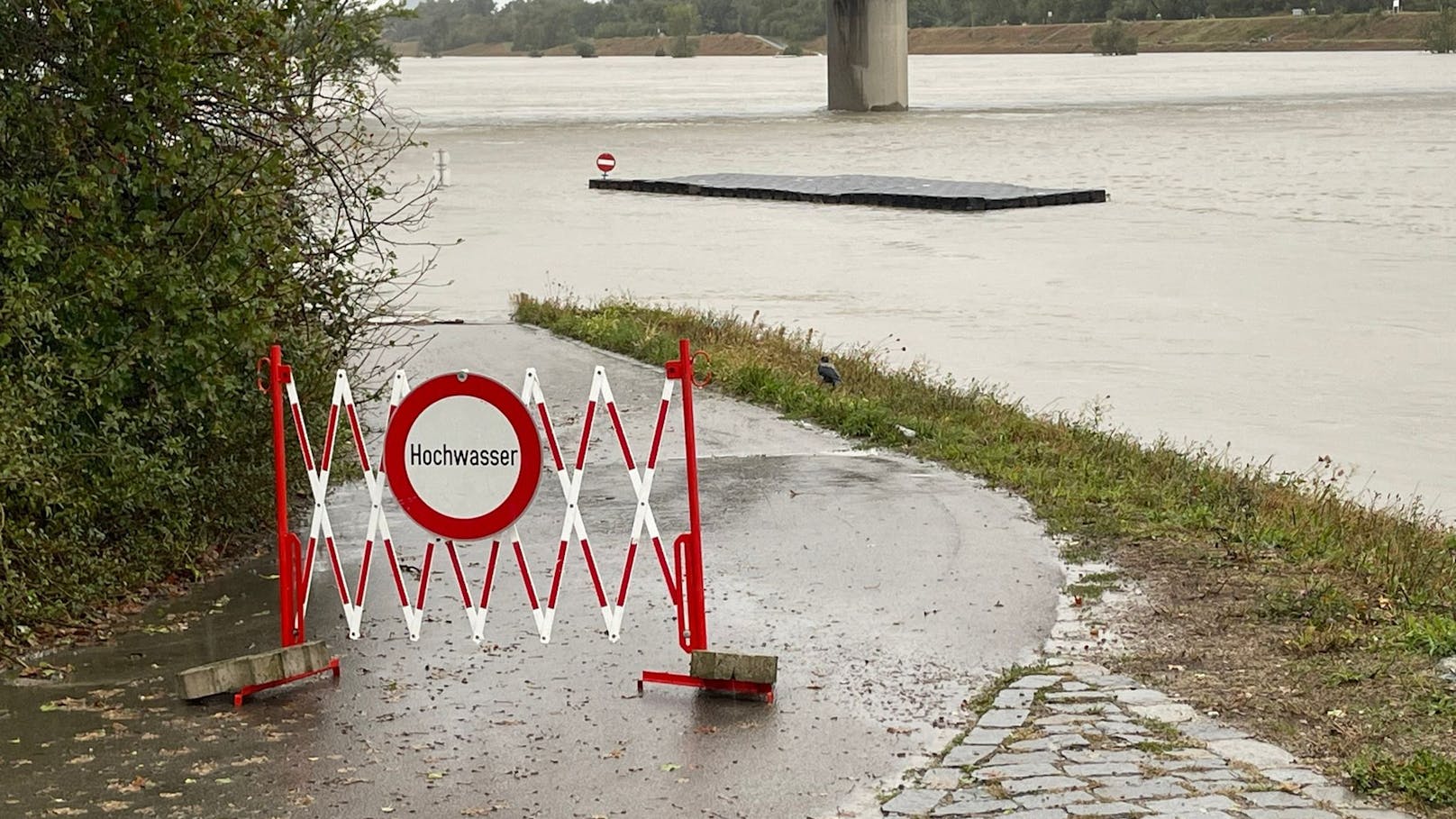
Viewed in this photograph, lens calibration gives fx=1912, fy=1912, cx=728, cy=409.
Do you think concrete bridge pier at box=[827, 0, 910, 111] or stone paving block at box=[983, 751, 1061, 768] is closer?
stone paving block at box=[983, 751, 1061, 768]

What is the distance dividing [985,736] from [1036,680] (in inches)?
27.3

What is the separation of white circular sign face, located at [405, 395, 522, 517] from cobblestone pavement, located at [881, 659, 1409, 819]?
196 centimetres

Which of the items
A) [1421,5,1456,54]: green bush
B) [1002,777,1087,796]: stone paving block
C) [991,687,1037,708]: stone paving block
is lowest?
[1421,5,1456,54]: green bush

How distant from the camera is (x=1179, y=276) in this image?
91.0ft

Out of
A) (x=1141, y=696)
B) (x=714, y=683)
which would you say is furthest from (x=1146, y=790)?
(x=714, y=683)

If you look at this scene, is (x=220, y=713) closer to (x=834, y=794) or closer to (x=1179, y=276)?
(x=834, y=794)

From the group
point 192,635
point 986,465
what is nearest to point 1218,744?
point 192,635

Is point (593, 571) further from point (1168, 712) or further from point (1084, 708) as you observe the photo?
point (1168, 712)

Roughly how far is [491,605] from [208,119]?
2914mm

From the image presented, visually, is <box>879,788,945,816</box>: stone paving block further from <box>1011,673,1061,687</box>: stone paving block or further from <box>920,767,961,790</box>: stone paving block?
<box>1011,673,1061,687</box>: stone paving block

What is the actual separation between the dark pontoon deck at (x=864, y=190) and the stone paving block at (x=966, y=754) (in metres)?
33.3

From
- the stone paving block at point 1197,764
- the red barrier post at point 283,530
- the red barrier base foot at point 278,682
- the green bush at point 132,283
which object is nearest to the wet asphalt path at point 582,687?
the red barrier base foot at point 278,682

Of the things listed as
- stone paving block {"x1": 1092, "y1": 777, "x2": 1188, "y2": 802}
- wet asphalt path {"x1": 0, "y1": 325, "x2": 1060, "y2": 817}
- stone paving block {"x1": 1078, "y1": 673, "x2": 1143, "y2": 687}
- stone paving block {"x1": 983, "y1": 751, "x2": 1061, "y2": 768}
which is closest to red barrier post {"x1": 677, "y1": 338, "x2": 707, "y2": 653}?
wet asphalt path {"x1": 0, "y1": 325, "x2": 1060, "y2": 817}

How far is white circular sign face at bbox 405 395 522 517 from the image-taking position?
7.11 metres
